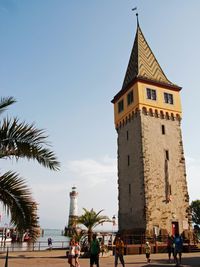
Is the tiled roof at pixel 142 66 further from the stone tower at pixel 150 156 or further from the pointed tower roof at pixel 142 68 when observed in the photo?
the stone tower at pixel 150 156

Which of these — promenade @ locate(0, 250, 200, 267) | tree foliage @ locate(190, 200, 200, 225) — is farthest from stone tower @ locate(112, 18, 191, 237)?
tree foliage @ locate(190, 200, 200, 225)

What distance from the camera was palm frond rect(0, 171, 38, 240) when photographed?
23.2 ft

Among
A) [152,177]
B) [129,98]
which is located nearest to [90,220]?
[152,177]

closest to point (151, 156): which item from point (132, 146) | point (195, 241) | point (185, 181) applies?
point (132, 146)

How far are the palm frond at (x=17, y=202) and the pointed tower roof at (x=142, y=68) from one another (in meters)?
25.8

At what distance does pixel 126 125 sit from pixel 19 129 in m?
25.6

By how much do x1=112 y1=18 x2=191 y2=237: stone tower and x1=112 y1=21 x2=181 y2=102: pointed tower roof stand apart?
0.38 feet

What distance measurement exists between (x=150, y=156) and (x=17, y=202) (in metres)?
22.9

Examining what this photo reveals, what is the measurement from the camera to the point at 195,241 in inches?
1061

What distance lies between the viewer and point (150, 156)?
2894 cm

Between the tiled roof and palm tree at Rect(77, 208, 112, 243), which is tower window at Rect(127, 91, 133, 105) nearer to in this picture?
the tiled roof

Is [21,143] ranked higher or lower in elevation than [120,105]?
lower

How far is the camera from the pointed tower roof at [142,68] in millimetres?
32531

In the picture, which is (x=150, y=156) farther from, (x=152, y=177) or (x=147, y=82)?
(x=147, y=82)
